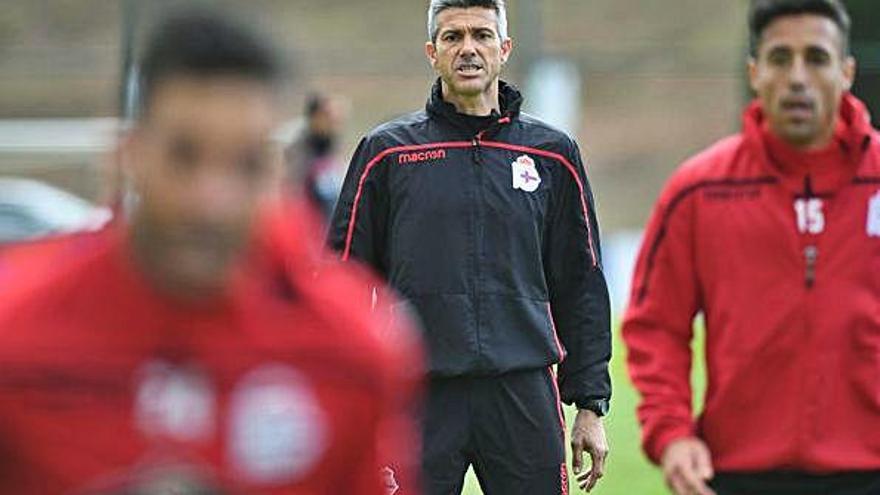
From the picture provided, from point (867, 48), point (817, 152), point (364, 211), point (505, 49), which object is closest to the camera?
point (817, 152)

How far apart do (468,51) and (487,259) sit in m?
0.66

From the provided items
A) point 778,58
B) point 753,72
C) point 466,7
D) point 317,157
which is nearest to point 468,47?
point 466,7

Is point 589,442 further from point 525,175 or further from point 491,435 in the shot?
A: point 525,175

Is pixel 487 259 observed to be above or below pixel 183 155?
below

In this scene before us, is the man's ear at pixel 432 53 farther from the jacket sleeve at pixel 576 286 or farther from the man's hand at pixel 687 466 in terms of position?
the man's hand at pixel 687 466

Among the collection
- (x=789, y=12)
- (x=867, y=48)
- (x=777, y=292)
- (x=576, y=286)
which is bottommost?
(x=867, y=48)

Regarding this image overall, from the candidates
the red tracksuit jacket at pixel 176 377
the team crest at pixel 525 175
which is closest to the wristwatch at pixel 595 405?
the team crest at pixel 525 175

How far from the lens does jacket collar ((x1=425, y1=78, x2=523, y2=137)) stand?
6.35m

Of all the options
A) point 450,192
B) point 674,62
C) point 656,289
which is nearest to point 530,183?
point 450,192

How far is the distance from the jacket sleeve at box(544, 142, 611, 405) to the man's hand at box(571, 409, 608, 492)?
6cm

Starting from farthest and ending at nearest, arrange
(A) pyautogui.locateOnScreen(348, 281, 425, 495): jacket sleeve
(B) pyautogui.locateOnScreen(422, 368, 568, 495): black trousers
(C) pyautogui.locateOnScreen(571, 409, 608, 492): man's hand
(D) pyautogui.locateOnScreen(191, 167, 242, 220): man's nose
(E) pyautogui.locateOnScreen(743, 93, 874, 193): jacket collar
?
(C) pyautogui.locateOnScreen(571, 409, 608, 492): man's hand < (B) pyautogui.locateOnScreen(422, 368, 568, 495): black trousers < (E) pyautogui.locateOnScreen(743, 93, 874, 193): jacket collar < (A) pyautogui.locateOnScreen(348, 281, 425, 495): jacket sleeve < (D) pyautogui.locateOnScreen(191, 167, 242, 220): man's nose

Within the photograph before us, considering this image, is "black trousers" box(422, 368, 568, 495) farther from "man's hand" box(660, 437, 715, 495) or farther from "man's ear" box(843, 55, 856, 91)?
"man's ear" box(843, 55, 856, 91)

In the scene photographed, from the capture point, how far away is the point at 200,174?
2539 mm

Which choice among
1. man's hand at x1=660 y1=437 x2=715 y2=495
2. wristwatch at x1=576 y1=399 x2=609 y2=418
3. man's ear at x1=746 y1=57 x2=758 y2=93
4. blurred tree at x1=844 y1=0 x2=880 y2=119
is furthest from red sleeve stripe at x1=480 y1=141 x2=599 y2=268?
blurred tree at x1=844 y1=0 x2=880 y2=119
